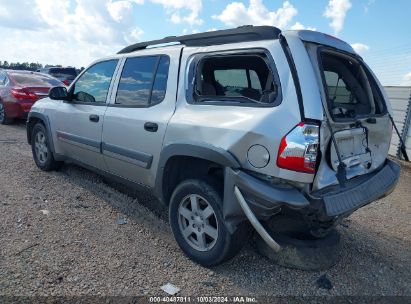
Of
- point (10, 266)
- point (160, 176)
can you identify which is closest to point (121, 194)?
point (160, 176)

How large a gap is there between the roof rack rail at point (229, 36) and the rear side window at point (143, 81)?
254mm

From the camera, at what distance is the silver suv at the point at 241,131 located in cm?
261

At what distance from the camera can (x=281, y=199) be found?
100 inches

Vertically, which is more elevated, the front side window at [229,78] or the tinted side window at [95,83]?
the front side window at [229,78]

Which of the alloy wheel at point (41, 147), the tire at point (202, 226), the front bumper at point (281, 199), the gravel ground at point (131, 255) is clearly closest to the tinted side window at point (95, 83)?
the alloy wheel at point (41, 147)

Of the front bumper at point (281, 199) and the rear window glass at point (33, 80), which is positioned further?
the rear window glass at point (33, 80)

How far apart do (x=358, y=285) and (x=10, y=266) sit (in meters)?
2.95

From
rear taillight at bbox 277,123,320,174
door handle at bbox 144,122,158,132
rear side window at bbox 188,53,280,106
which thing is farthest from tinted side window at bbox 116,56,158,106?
rear taillight at bbox 277,123,320,174

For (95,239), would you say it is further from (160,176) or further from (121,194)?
(121,194)

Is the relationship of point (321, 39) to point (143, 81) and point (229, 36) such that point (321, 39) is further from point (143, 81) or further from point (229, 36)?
point (143, 81)

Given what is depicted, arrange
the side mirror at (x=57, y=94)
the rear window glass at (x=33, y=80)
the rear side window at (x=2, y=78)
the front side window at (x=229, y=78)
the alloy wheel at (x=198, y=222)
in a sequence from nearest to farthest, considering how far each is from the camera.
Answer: the alloy wheel at (x=198, y=222) < the front side window at (x=229, y=78) < the side mirror at (x=57, y=94) < the rear window glass at (x=33, y=80) < the rear side window at (x=2, y=78)

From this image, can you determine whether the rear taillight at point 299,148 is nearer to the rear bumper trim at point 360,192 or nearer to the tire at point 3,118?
the rear bumper trim at point 360,192

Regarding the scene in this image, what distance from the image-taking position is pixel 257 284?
3037 mm

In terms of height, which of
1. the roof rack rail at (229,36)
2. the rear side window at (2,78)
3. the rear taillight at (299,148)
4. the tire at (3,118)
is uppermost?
the roof rack rail at (229,36)
